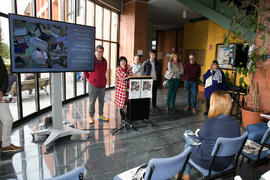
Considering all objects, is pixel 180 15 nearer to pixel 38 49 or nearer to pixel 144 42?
pixel 144 42

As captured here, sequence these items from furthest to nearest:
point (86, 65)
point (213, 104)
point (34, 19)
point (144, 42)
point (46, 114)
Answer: point (144, 42) → point (46, 114) → point (86, 65) → point (34, 19) → point (213, 104)

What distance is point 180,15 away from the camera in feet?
35.3

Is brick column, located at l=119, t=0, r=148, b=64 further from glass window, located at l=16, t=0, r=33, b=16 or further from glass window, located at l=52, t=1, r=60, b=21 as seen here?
glass window, located at l=16, t=0, r=33, b=16

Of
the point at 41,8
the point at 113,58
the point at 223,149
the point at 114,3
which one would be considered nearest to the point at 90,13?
the point at 114,3

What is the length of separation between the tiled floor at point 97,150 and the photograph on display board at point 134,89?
81 cm

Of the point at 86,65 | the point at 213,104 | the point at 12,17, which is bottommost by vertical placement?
the point at 213,104

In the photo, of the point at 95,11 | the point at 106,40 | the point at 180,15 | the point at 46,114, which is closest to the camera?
the point at 46,114

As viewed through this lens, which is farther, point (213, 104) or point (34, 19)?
point (34, 19)

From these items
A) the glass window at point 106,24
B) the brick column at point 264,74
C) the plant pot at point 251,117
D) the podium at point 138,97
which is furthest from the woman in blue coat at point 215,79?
the glass window at point 106,24

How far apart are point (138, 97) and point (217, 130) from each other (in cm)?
214

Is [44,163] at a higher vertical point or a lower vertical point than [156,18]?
lower

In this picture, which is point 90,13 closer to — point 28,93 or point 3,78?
point 28,93

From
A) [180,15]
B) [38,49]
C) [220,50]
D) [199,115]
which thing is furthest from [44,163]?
[180,15]

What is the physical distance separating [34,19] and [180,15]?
A: 9.60 metres
